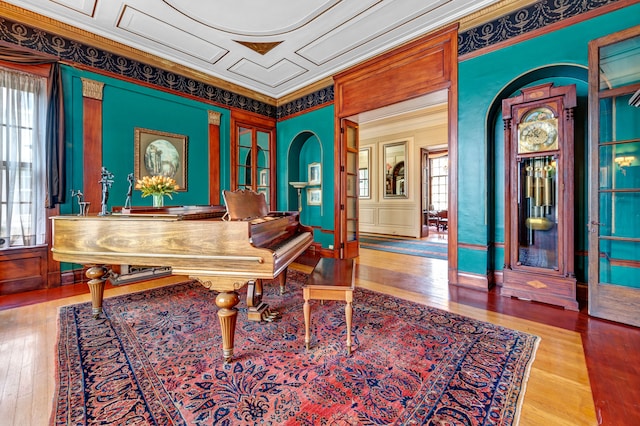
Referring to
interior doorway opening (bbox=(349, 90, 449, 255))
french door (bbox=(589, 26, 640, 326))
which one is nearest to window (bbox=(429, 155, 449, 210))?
interior doorway opening (bbox=(349, 90, 449, 255))

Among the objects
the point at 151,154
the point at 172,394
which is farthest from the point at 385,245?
the point at 172,394

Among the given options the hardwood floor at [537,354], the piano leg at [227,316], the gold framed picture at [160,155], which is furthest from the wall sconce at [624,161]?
the gold framed picture at [160,155]

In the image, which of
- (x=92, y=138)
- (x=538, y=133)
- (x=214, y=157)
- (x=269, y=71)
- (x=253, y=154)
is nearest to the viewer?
(x=538, y=133)

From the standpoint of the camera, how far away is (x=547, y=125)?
2.95 metres

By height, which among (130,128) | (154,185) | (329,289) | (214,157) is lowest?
(329,289)

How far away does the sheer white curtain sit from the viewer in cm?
333

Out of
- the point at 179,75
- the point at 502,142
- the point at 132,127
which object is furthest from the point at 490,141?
Answer: the point at 132,127

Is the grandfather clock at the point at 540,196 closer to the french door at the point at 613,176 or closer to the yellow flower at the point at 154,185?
the french door at the point at 613,176

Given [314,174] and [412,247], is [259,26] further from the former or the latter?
[412,247]

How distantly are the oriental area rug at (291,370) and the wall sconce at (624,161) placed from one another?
6.03 feet

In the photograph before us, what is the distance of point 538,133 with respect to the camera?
3.00 metres

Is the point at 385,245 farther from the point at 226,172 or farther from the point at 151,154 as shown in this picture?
the point at 151,154

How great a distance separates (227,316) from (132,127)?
161 inches

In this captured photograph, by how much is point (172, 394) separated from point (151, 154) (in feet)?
13.6
